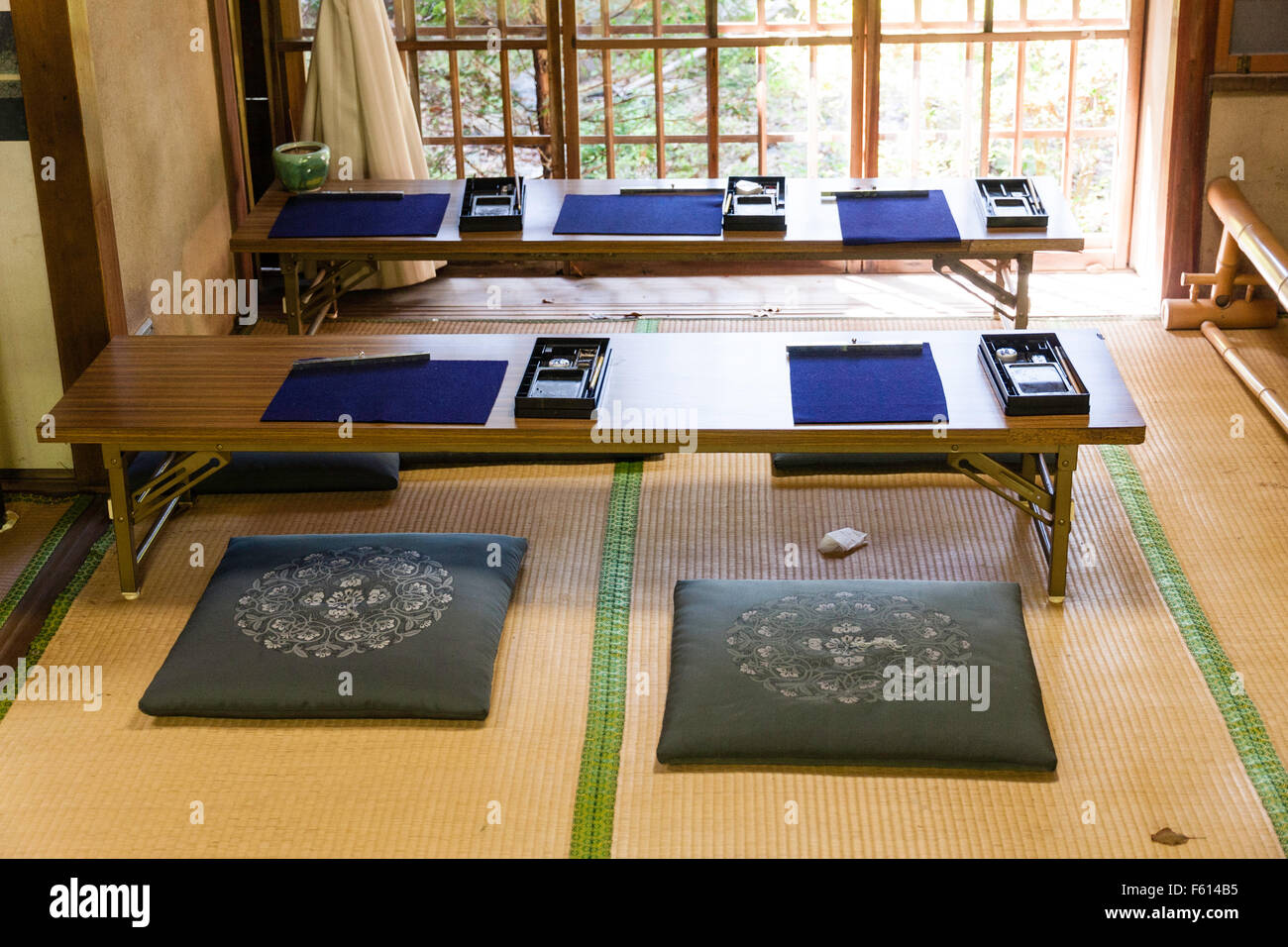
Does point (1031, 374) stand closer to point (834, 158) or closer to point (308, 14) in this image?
point (834, 158)

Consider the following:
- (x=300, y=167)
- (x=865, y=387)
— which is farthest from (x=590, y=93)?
(x=865, y=387)

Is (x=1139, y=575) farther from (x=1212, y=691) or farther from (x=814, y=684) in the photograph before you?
(x=814, y=684)

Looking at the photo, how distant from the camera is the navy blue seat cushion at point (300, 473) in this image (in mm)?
4191

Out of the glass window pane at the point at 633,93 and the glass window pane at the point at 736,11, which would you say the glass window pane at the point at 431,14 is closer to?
the glass window pane at the point at 633,93

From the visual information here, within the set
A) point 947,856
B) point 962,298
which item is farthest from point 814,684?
point 962,298

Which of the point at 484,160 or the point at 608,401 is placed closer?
the point at 608,401

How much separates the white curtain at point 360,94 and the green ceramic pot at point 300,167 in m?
0.27

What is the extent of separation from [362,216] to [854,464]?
1.78m

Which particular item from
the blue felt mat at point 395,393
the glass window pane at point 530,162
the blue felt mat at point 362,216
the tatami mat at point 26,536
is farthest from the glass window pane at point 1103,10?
the tatami mat at point 26,536

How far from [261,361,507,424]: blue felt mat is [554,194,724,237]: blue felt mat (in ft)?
3.00

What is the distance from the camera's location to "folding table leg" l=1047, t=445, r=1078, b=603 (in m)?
3.45

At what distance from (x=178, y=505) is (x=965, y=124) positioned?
321 centimetres

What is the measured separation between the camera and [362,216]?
4.72 meters

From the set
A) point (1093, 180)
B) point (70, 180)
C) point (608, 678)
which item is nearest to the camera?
point (608, 678)
